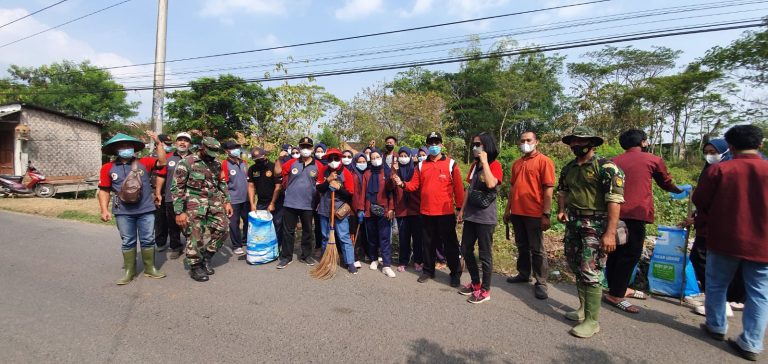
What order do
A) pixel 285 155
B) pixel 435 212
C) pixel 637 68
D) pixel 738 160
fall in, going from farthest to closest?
pixel 637 68
pixel 285 155
pixel 435 212
pixel 738 160

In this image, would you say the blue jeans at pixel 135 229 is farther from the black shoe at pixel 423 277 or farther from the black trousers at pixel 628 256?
the black trousers at pixel 628 256

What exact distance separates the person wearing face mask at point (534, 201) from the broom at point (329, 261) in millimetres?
2329

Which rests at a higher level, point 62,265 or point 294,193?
point 294,193

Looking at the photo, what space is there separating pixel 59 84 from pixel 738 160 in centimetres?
4034

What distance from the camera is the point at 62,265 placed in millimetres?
5184

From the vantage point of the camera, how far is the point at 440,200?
4438 mm

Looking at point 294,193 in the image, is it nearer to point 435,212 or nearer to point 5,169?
point 435,212

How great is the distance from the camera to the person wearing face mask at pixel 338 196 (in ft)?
16.7

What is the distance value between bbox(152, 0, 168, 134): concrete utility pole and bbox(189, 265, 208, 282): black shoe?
23.5ft

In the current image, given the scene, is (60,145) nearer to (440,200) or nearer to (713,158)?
(440,200)

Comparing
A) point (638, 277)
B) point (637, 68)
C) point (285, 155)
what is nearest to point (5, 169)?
point (285, 155)

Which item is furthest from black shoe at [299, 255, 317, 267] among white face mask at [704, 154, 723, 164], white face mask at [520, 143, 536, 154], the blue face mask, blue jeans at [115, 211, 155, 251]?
white face mask at [704, 154, 723, 164]

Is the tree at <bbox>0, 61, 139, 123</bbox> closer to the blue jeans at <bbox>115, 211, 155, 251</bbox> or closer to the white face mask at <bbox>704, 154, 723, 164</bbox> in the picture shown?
the blue jeans at <bbox>115, 211, 155, 251</bbox>

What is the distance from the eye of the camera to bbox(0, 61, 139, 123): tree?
91.9 ft
